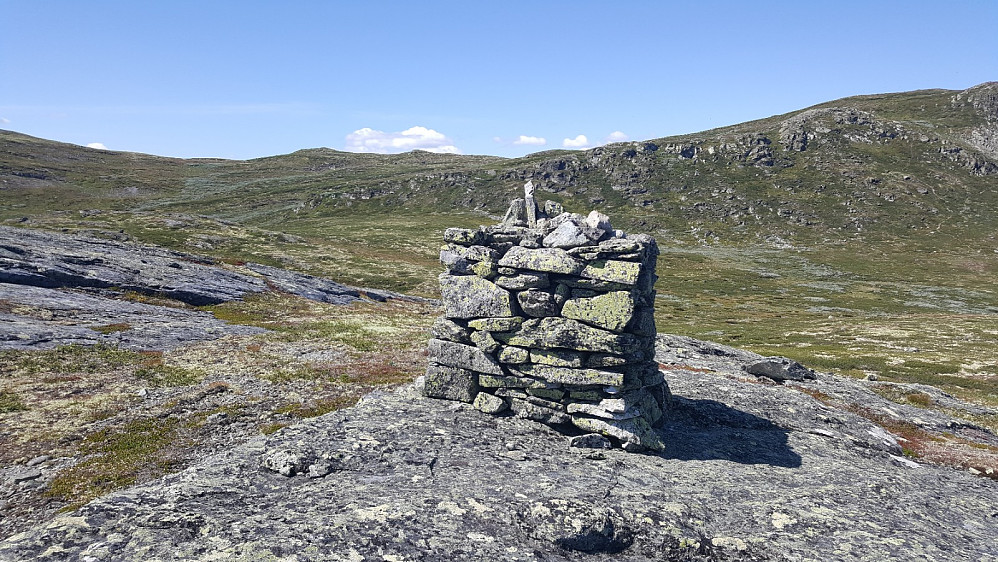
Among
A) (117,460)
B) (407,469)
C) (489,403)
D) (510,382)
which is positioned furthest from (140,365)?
(510,382)

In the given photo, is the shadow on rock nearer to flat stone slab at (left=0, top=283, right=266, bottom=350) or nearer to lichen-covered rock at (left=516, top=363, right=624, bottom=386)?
lichen-covered rock at (left=516, top=363, right=624, bottom=386)

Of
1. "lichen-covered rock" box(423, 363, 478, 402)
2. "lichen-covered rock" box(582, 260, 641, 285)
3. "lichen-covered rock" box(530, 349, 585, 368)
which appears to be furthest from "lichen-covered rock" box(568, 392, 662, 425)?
"lichen-covered rock" box(582, 260, 641, 285)

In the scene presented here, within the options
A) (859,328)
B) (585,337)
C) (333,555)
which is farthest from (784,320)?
→ (333,555)

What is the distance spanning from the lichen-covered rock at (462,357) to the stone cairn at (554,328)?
49 mm

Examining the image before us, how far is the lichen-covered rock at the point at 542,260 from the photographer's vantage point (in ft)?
69.1

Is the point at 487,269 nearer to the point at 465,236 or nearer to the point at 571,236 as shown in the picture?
the point at 465,236

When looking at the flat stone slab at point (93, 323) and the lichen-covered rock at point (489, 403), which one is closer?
the lichen-covered rock at point (489, 403)

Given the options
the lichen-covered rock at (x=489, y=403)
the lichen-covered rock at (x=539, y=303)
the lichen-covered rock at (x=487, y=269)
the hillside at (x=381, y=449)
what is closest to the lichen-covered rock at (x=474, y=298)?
the lichen-covered rock at (x=487, y=269)

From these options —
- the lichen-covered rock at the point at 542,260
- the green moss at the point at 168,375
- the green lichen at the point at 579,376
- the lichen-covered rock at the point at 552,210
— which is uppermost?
the lichen-covered rock at the point at 552,210

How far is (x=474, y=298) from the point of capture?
2267cm

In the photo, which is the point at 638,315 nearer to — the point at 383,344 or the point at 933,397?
the point at 383,344

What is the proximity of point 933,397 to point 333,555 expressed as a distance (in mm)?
51328

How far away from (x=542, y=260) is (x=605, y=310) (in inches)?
140

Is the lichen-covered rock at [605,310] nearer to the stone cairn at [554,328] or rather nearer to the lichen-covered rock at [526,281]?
the stone cairn at [554,328]
